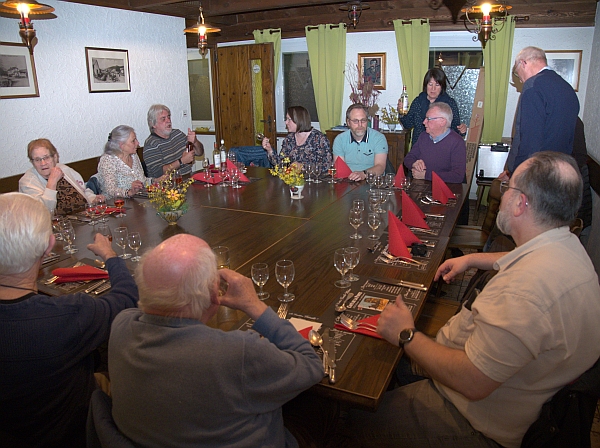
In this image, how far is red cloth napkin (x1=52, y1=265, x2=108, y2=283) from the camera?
6.90ft

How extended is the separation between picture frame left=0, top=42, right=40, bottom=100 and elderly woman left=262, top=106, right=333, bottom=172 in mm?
2477

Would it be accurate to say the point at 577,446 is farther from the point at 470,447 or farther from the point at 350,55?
the point at 350,55

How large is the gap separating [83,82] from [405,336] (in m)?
5.17

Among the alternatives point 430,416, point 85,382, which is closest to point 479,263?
point 430,416

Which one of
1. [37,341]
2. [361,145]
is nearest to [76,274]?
[37,341]

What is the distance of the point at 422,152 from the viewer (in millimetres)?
4109

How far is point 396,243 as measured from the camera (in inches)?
89.7

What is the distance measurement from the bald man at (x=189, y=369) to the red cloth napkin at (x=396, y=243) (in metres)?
1.08

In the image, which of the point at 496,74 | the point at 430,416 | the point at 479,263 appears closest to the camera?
the point at 430,416

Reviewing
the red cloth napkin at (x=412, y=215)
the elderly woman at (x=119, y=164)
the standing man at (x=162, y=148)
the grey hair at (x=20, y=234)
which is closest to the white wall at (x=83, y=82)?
the standing man at (x=162, y=148)

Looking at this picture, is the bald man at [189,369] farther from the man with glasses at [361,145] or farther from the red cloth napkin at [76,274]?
the man with glasses at [361,145]

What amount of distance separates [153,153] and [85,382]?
3294 millimetres

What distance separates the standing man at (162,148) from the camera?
4.58 metres

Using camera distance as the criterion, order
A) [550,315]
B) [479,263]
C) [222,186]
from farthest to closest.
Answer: [222,186]
[479,263]
[550,315]
